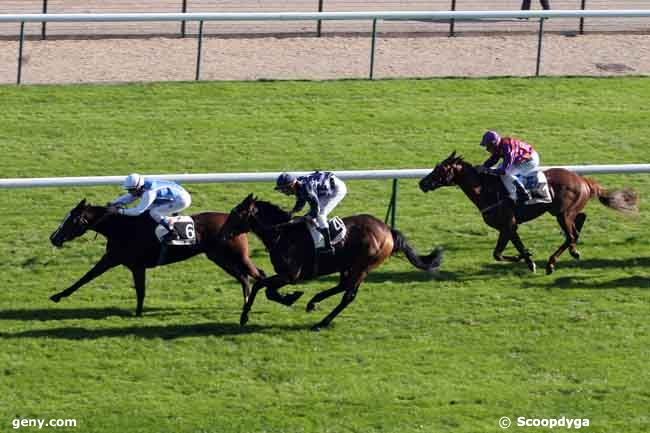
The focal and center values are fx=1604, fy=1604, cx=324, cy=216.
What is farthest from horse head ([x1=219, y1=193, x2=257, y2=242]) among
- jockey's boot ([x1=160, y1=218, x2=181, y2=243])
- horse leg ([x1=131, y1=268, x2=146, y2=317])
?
horse leg ([x1=131, y1=268, x2=146, y2=317])

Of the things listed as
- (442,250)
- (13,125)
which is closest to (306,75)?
(13,125)

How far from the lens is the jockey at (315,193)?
1270 cm

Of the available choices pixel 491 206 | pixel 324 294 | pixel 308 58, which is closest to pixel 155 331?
pixel 324 294

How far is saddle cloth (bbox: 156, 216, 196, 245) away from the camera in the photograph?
42.3 feet

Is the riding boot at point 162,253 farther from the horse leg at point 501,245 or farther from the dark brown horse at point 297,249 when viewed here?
the horse leg at point 501,245

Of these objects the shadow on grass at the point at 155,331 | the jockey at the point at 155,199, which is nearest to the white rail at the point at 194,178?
the jockey at the point at 155,199

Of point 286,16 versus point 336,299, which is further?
point 286,16

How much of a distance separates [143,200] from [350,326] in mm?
1949

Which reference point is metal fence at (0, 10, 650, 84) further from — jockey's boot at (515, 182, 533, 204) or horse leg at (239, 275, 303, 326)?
horse leg at (239, 275, 303, 326)

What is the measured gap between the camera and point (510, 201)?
14242 mm

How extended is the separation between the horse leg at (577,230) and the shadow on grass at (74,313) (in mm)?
3486

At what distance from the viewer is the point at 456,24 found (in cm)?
2086
